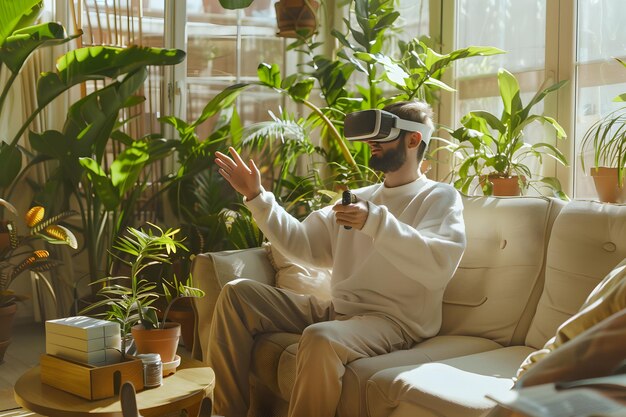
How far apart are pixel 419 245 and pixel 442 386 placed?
512mm

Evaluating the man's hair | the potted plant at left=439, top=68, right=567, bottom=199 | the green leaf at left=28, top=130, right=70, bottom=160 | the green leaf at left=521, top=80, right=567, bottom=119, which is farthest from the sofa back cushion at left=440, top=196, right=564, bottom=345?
the green leaf at left=28, top=130, right=70, bottom=160

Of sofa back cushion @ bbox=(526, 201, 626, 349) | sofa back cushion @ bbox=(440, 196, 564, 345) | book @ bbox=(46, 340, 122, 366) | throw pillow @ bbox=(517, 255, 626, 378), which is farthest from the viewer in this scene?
sofa back cushion @ bbox=(440, 196, 564, 345)

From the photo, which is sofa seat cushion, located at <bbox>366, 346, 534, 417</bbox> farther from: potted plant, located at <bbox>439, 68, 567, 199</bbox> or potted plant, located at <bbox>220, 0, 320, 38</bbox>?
potted plant, located at <bbox>220, 0, 320, 38</bbox>

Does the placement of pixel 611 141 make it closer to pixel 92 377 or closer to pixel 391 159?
pixel 391 159

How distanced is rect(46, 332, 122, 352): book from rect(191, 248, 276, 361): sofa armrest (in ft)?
2.30

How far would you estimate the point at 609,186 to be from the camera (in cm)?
273

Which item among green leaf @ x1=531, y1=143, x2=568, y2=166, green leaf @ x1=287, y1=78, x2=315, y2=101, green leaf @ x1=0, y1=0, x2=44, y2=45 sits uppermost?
green leaf @ x1=0, y1=0, x2=44, y2=45

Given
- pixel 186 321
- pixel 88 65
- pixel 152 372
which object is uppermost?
pixel 88 65

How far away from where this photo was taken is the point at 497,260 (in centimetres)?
257

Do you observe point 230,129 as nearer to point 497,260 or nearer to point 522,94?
point 522,94

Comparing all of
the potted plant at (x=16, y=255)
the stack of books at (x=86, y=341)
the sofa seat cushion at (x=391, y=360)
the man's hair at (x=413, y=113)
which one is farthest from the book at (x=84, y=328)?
the potted plant at (x=16, y=255)

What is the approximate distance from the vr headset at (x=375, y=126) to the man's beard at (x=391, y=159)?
0.04 m

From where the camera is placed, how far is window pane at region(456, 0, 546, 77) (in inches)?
131

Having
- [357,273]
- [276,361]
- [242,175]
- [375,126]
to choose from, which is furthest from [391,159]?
[276,361]
